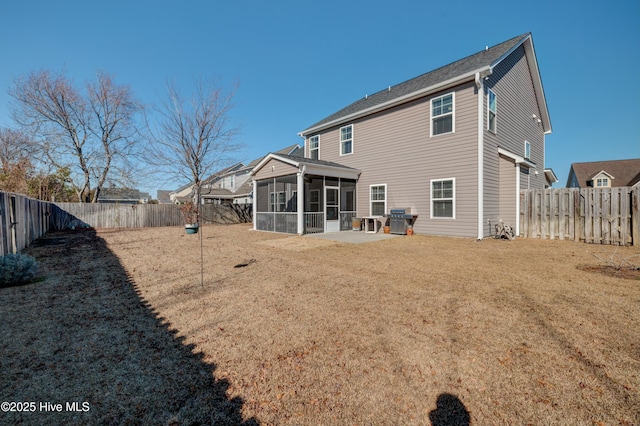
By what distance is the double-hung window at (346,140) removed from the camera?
576 inches

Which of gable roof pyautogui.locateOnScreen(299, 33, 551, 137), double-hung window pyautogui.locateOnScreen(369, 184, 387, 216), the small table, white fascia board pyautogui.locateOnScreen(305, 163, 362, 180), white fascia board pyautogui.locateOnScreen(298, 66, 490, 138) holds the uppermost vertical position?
gable roof pyautogui.locateOnScreen(299, 33, 551, 137)

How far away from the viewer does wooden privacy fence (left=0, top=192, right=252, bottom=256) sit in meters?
8.51

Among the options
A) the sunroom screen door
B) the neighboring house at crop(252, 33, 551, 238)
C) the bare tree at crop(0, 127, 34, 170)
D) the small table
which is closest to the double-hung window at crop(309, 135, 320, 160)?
the neighboring house at crop(252, 33, 551, 238)

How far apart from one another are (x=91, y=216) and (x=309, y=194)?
15682mm

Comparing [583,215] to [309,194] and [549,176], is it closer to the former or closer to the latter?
[549,176]

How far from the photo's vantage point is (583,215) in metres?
9.23

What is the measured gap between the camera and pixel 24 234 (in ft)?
30.1

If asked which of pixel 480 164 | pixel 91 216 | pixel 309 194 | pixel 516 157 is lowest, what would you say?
pixel 91 216

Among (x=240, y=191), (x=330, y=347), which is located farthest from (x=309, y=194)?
(x=240, y=191)

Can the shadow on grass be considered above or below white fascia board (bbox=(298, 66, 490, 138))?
below

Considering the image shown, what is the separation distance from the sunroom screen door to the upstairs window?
23.8ft

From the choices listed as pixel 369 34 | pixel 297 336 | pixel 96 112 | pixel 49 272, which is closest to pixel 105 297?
pixel 49 272

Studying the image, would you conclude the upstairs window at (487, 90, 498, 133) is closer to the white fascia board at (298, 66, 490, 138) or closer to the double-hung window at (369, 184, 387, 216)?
the white fascia board at (298, 66, 490, 138)

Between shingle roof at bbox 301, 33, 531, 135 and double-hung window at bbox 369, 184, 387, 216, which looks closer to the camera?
shingle roof at bbox 301, 33, 531, 135
